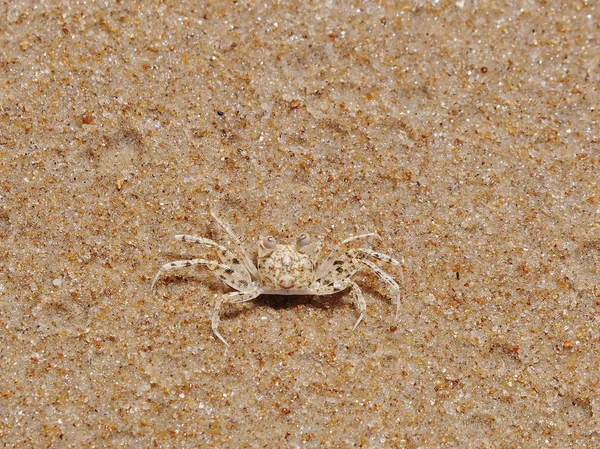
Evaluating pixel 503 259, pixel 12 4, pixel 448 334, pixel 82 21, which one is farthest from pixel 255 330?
pixel 12 4

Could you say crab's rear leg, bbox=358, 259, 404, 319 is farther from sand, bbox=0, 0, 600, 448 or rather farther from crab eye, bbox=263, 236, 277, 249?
crab eye, bbox=263, 236, 277, 249

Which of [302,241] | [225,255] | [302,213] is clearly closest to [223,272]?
[225,255]

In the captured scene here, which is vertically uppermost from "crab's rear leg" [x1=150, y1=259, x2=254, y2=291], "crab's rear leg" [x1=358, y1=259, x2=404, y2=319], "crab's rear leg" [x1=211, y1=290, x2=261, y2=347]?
"crab's rear leg" [x1=358, y1=259, x2=404, y2=319]

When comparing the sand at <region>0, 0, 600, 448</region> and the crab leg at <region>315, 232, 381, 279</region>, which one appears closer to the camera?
→ the sand at <region>0, 0, 600, 448</region>

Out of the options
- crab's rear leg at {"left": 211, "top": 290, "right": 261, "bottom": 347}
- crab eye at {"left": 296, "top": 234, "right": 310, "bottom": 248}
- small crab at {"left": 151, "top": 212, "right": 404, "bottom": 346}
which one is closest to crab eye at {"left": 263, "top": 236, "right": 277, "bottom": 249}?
small crab at {"left": 151, "top": 212, "right": 404, "bottom": 346}

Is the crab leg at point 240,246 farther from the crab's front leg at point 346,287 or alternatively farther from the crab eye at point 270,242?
the crab's front leg at point 346,287

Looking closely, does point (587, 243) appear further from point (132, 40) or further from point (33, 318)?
point (33, 318)

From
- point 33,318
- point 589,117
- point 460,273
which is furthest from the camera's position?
point 589,117
